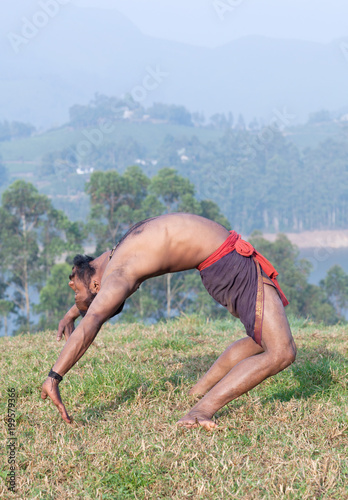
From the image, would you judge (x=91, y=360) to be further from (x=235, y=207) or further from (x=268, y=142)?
(x=268, y=142)

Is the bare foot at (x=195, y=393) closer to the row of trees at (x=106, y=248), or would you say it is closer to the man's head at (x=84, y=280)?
the man's head at (x=84, y=280)

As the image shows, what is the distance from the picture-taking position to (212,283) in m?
3.97

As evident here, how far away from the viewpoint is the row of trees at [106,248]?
43.6m

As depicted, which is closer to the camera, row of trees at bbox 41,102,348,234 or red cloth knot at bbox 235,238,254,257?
red cloth knot at bbox 235,238,254,257

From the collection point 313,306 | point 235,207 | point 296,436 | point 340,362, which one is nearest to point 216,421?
point 296,436

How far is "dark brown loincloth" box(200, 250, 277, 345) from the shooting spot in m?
3.84

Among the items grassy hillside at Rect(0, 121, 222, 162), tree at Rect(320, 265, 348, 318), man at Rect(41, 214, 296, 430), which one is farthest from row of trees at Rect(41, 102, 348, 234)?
man at Rect(41, 214, 296, 430)

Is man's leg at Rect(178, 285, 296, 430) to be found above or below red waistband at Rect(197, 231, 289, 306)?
below

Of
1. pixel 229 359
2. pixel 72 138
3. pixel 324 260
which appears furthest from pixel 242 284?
pixel 72 138

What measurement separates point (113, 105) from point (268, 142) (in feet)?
174

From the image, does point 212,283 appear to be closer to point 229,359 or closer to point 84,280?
point 229,359

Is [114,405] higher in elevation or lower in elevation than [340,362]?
higher

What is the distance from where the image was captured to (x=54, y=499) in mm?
2982

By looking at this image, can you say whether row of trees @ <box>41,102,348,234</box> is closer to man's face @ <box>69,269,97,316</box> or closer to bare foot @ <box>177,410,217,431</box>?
man's face @ <box>69,269,97,316</box>
